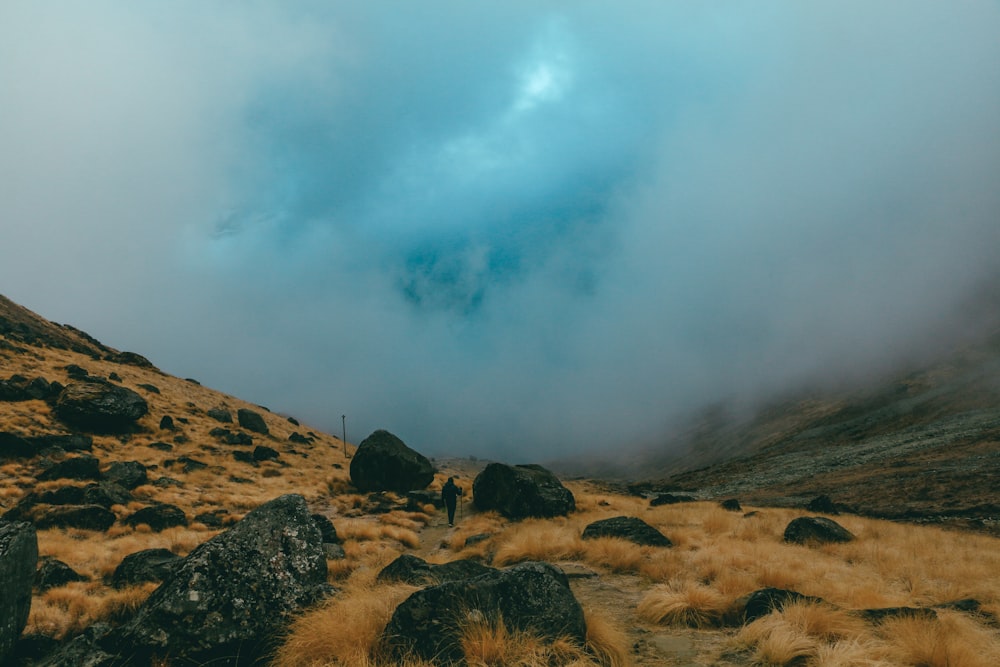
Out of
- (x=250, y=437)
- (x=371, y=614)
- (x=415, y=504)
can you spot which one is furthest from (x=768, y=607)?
(x=250, y=437)

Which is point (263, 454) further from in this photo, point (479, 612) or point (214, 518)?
point (479, 612)

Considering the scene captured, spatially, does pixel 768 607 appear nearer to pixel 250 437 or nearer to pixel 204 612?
pixel 204 612

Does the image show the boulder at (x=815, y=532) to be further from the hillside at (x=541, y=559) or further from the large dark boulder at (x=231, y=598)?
the large dark boulder at (x=231, y=598)

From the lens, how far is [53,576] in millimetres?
11500

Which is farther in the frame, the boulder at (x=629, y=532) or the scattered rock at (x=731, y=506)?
the scattered rock at (x=731, y=506)

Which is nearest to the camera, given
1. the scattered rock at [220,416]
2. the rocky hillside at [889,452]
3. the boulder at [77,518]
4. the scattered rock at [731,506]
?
the boulder at [77,518]

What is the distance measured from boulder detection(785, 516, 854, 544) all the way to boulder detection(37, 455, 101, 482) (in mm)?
32375

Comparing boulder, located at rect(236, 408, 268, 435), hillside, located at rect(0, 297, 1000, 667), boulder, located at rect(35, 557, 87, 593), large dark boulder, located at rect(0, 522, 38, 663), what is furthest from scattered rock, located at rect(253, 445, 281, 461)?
large dark boulder, located at rect(0, 522, 38, 663)

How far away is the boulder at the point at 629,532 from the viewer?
1541cm

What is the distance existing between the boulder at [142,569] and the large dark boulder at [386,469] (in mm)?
23763

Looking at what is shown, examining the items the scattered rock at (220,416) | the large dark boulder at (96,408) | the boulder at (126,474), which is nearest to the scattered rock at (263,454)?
the large dark boulder at (96,408)

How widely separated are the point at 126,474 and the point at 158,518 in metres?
9.39

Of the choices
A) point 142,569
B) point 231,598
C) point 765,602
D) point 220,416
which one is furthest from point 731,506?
point 220,416

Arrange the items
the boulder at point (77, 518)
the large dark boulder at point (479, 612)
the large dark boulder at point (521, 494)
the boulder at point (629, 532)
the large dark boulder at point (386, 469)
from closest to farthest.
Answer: the large dark boulder at point (479, 612), the boulder at point (629, 532), the boulder at point (77, 518), the large dark boulder at point (521, 494), the large dark boulder at point (386, 469)
